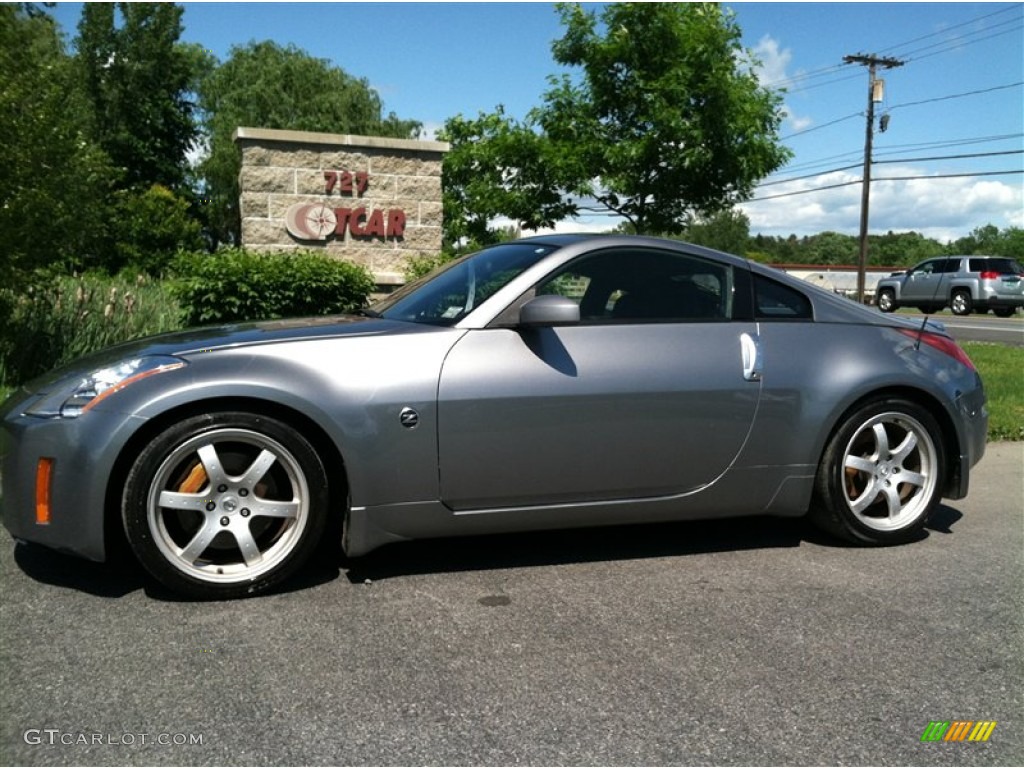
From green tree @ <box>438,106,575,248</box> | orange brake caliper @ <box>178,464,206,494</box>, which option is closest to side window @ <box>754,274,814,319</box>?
orange brake caliper @ <box>178,464,206,494</box>

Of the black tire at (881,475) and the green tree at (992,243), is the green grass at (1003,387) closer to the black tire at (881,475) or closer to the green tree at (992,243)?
the black tire at (881,475)

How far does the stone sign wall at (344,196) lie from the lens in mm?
10703

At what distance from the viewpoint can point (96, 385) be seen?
351cm

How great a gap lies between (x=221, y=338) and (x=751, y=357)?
92.0 inches

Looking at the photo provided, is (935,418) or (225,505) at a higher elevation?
(935,418)

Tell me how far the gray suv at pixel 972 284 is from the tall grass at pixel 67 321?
25.0m

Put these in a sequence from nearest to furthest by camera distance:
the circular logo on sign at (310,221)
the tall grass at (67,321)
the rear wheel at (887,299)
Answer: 1. the tall grass at (67,321)
2. the circular logo on sign at (310,221)
3. the rear wheel at (887,299)

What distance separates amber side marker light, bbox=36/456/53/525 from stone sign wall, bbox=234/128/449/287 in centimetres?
762

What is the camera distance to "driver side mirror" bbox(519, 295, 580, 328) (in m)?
3.78

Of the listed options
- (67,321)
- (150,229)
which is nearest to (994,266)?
(150,229)

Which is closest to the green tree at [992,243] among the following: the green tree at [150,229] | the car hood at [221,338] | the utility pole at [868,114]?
the utility pole at [868,114]

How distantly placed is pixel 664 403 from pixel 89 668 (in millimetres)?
2428

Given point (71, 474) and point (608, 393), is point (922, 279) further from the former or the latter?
point (71, 474)

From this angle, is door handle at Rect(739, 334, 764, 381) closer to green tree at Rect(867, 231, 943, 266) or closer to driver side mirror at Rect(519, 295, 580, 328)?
driver side mirror at Rect(519, 295, 580, 328)
